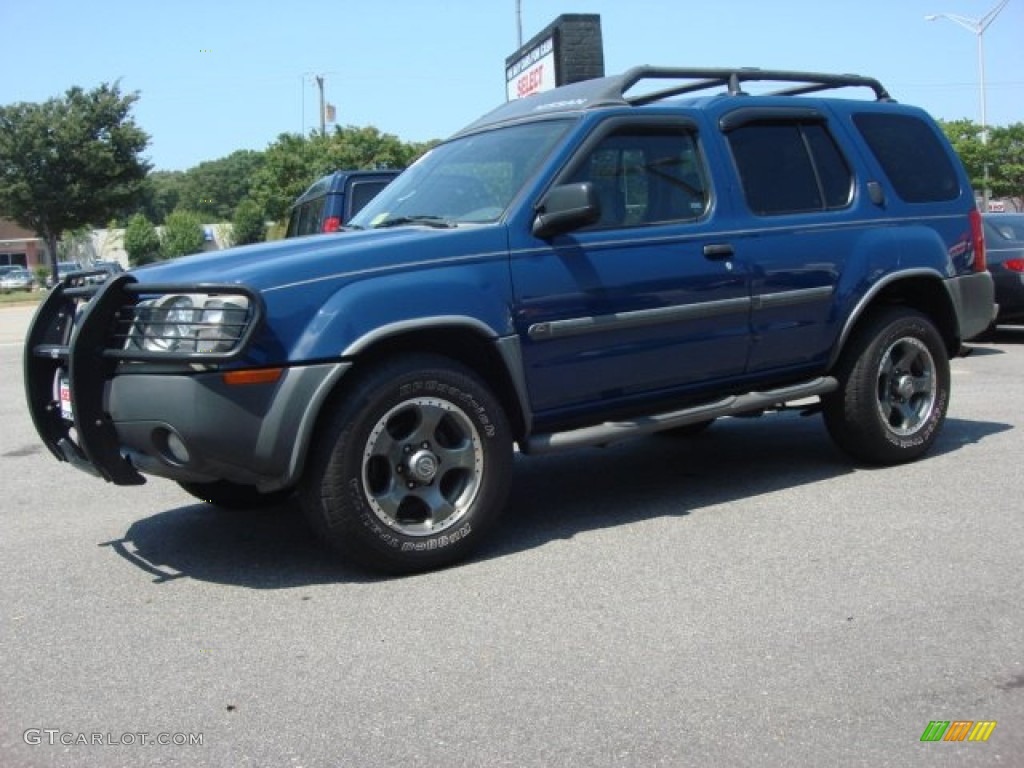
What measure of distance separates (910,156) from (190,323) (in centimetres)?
439

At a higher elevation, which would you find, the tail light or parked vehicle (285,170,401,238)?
parked vehicle (285,170,401,238)

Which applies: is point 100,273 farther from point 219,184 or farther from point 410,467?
point 219,184

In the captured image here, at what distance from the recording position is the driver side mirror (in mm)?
4488

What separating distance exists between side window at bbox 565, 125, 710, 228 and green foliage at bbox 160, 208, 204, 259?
61.2 meters

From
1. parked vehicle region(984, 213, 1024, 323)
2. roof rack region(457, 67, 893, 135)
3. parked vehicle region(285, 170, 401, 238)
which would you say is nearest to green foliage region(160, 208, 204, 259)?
parked vehicle region(285, 170, 401, 238)

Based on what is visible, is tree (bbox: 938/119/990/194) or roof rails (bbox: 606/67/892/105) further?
tree (bbox: 938/119/990/194)

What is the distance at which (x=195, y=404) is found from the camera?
3871 mm

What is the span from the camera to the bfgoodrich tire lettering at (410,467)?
4.10 metres

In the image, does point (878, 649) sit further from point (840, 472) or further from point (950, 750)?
point (840, 472)

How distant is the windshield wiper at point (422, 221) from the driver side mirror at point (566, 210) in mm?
410

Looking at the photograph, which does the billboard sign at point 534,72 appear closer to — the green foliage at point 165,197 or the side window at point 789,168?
the side window at point 789,168

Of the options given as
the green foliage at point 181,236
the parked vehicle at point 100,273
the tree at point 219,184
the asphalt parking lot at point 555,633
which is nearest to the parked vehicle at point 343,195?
the asphalt parking lot at point 555,633

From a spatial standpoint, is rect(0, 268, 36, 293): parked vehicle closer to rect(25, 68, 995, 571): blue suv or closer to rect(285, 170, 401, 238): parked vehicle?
rect(285, 170, 401, 238): parked vehicle

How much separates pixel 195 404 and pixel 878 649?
2565 millimetres
